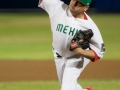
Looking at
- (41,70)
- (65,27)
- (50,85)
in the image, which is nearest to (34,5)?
(41,70)

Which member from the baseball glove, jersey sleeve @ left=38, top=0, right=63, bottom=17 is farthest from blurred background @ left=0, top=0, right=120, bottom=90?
the baseball glove

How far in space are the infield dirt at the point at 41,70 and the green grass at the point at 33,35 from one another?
671 mm

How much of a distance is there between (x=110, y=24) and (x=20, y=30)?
3927 millimetres

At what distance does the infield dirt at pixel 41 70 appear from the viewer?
283 inches

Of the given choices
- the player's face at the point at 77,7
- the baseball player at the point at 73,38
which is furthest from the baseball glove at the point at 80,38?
the player's face at the point at 77,7

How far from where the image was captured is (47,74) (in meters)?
7.44

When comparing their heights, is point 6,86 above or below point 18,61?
above

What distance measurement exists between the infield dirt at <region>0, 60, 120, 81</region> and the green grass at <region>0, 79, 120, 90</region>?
0.35 m

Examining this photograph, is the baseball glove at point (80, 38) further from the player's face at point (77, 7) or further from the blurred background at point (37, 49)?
the blurred background at point (37, 49)

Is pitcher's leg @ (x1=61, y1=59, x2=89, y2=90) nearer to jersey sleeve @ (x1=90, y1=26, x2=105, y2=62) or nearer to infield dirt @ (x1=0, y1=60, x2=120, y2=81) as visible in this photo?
jersey sleeve @ (x1=90, y1=26, x2=105, y2=62)

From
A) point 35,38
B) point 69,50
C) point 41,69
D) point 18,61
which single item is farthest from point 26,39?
point 69,50

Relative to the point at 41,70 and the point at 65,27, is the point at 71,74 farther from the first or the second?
the point at 41,70

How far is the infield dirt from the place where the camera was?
7191 millimetres

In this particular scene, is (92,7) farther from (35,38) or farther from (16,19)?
(35,38)
